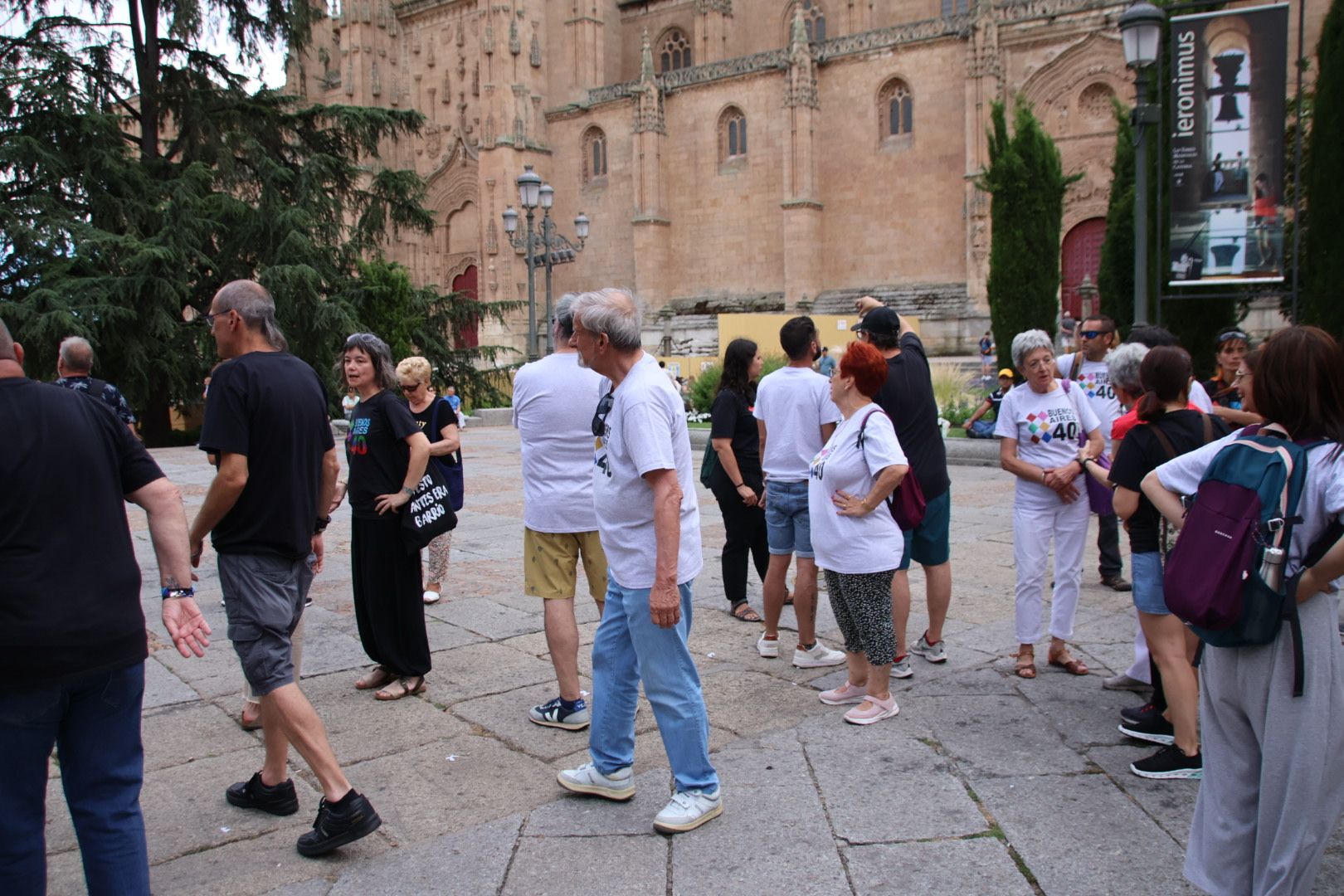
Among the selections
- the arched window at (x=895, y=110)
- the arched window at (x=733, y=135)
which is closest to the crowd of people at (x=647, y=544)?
the arched window at (x=895, y=110)

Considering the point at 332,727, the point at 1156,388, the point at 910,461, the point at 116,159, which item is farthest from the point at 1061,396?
the point at 116,159

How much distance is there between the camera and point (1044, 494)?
509 centimetres

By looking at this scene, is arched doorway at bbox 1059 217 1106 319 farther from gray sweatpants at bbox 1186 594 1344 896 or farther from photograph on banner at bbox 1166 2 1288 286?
gray sweatpants at bbox 1186 594 1344 896

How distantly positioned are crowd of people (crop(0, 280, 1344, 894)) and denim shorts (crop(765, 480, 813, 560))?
14mm

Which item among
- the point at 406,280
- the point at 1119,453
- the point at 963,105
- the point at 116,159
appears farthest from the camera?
the point at 963,105

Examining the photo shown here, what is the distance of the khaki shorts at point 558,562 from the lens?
447cm

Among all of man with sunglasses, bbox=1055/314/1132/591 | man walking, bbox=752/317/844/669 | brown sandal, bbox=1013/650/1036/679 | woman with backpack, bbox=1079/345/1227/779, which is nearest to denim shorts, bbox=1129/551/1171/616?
woman with backpack, bbox=1079/345/1227/779

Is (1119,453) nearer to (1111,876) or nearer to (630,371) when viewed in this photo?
(1111,876)

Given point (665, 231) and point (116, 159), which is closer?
point (116, 159)

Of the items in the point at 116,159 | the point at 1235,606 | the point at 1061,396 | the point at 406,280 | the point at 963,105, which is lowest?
the point at 1235,606

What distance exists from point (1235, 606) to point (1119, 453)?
151 cm

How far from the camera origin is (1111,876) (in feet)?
10.2

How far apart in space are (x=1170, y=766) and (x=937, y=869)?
1.24 meters

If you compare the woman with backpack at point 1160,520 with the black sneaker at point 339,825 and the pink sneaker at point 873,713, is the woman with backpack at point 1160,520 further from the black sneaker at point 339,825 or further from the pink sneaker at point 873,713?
the black sneaker at point 339,825
